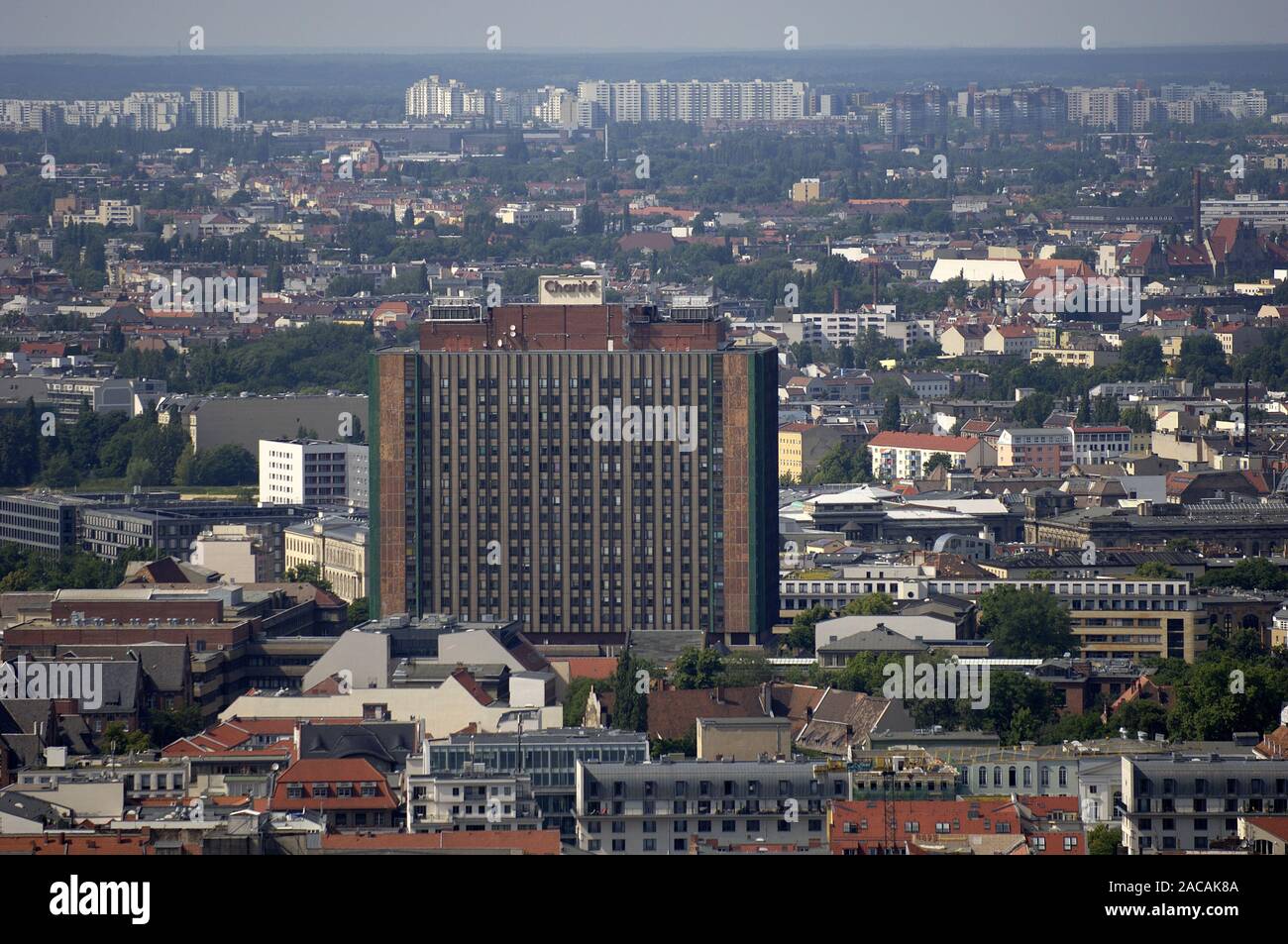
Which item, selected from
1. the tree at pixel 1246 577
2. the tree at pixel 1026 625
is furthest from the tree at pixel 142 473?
the tree at pixel 1026 625

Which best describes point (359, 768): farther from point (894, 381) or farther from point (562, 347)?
point (894, 381)

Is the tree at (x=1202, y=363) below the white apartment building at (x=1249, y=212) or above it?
below

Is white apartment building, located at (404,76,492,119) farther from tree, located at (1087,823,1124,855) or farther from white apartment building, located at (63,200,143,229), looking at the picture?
tree, located at (1087,823,1124,855)

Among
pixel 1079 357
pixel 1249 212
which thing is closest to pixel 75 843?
pixel 1079 357

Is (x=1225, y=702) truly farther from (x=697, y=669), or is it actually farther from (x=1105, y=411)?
(x=1105, y=411)

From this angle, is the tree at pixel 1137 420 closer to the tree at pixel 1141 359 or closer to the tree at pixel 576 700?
the tree at pixel 1141 359

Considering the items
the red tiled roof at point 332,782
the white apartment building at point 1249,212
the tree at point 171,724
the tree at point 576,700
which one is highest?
the red tiled roof at point 332,782
